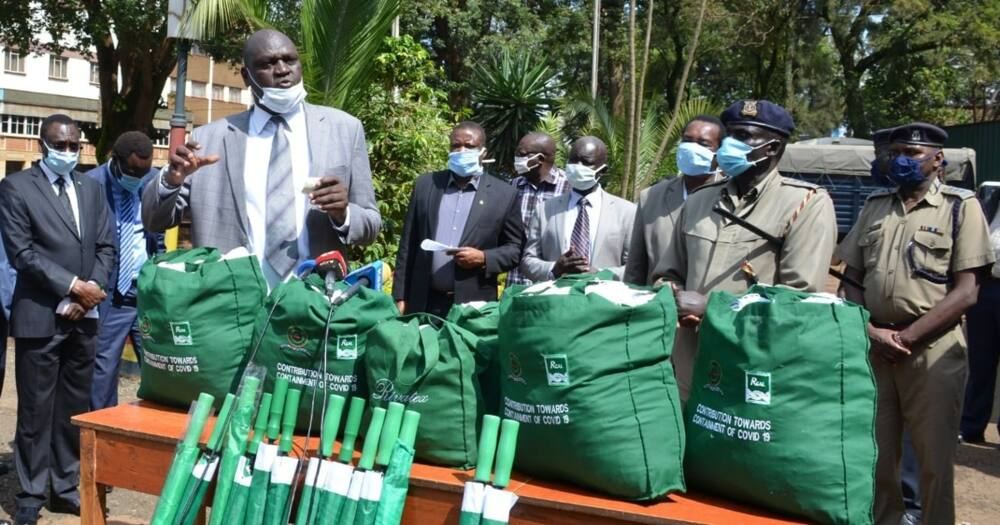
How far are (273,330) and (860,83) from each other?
3619 cm

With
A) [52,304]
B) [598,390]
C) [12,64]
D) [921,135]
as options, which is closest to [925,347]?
[921,135]

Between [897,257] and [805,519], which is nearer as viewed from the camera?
[805,519]

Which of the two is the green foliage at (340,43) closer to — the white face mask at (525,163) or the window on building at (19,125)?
the white face mask at (525,163)

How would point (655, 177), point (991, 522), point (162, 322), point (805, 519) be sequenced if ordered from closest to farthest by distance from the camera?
point (805, 519), point (162, 322), point (991, 522), point (655, 177)

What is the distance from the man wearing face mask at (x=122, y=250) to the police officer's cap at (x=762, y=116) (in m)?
3.86

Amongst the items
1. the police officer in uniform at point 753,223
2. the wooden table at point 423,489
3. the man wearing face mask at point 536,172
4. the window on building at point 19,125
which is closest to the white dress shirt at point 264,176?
the wooden table at point 423,489

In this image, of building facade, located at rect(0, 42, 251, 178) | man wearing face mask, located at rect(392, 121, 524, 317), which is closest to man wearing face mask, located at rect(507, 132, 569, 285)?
man wearing face mask, located at rect(392, 121, 524, 317)

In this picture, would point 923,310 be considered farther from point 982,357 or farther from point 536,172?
point 982,357

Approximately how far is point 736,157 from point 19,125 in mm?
61716

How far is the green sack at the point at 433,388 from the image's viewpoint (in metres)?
3.11

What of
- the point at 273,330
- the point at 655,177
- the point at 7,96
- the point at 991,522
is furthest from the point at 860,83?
the point at 7,96

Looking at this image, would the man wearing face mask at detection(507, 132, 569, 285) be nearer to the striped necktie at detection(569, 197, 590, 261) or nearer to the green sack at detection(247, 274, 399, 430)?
the striped necktie at detection(569, 197, 590, 261)

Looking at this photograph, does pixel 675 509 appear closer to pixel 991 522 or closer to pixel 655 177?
pixel 991 522

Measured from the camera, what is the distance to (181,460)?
10.7 ft
